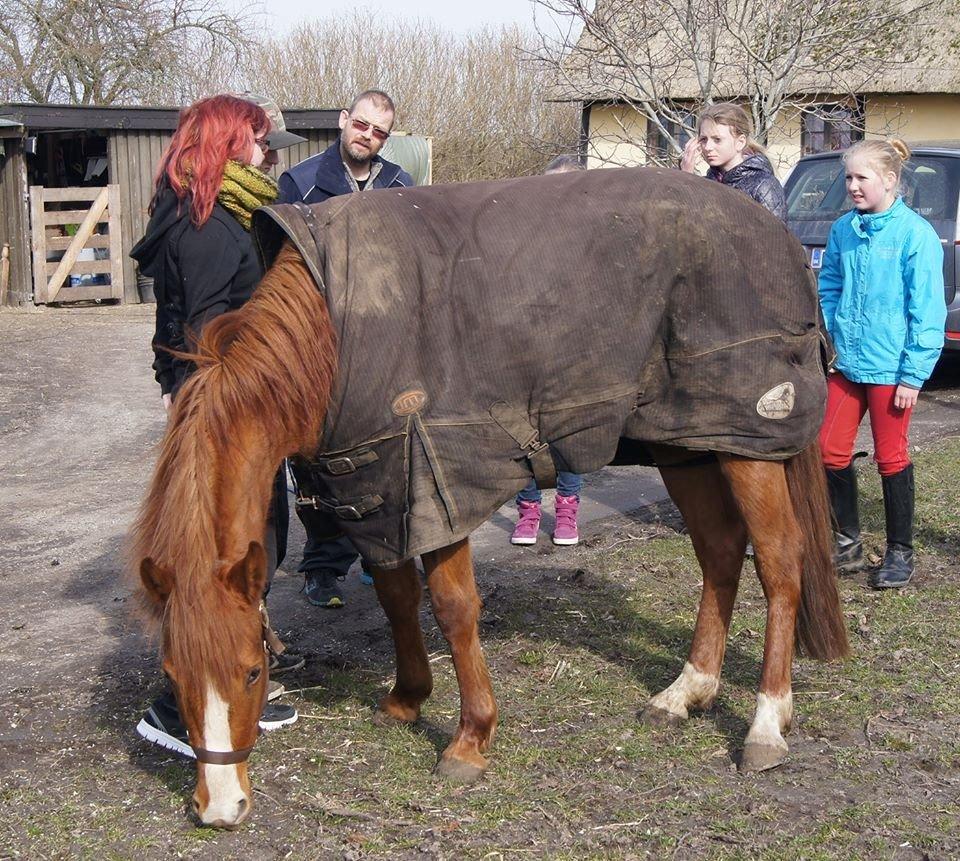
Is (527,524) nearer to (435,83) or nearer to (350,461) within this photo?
(350,461)

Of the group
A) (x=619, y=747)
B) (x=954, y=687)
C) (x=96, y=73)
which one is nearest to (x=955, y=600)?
(x=954, y=687)

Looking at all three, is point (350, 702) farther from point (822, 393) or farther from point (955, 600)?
point (955, 600)

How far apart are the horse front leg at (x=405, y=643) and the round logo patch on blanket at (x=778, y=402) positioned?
1198 mm

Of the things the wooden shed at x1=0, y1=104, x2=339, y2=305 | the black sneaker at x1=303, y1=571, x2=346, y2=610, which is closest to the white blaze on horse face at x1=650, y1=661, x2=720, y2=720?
the black sneaker at x1=303, y1=571, x2=346, y2=610

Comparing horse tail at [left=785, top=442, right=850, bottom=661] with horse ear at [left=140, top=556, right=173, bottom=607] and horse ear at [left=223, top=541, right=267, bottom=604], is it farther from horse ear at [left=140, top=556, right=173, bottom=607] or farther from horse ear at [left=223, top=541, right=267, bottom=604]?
→ horse ear at [left=140, top=556, right=173, bottom=607]

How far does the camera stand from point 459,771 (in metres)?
3.33

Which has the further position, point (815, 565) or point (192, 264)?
point (815, 565)

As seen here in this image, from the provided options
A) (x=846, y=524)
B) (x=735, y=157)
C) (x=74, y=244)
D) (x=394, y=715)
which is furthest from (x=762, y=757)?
(x=74, y=244)

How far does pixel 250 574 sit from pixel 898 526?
3262 mm

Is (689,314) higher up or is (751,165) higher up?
(751,165)

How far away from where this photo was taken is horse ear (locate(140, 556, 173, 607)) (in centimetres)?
281

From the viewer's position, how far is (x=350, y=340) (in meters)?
3.10

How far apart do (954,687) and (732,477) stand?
1123 millimetres

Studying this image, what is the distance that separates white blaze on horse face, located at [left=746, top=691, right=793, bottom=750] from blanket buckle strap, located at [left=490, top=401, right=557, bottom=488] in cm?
96
